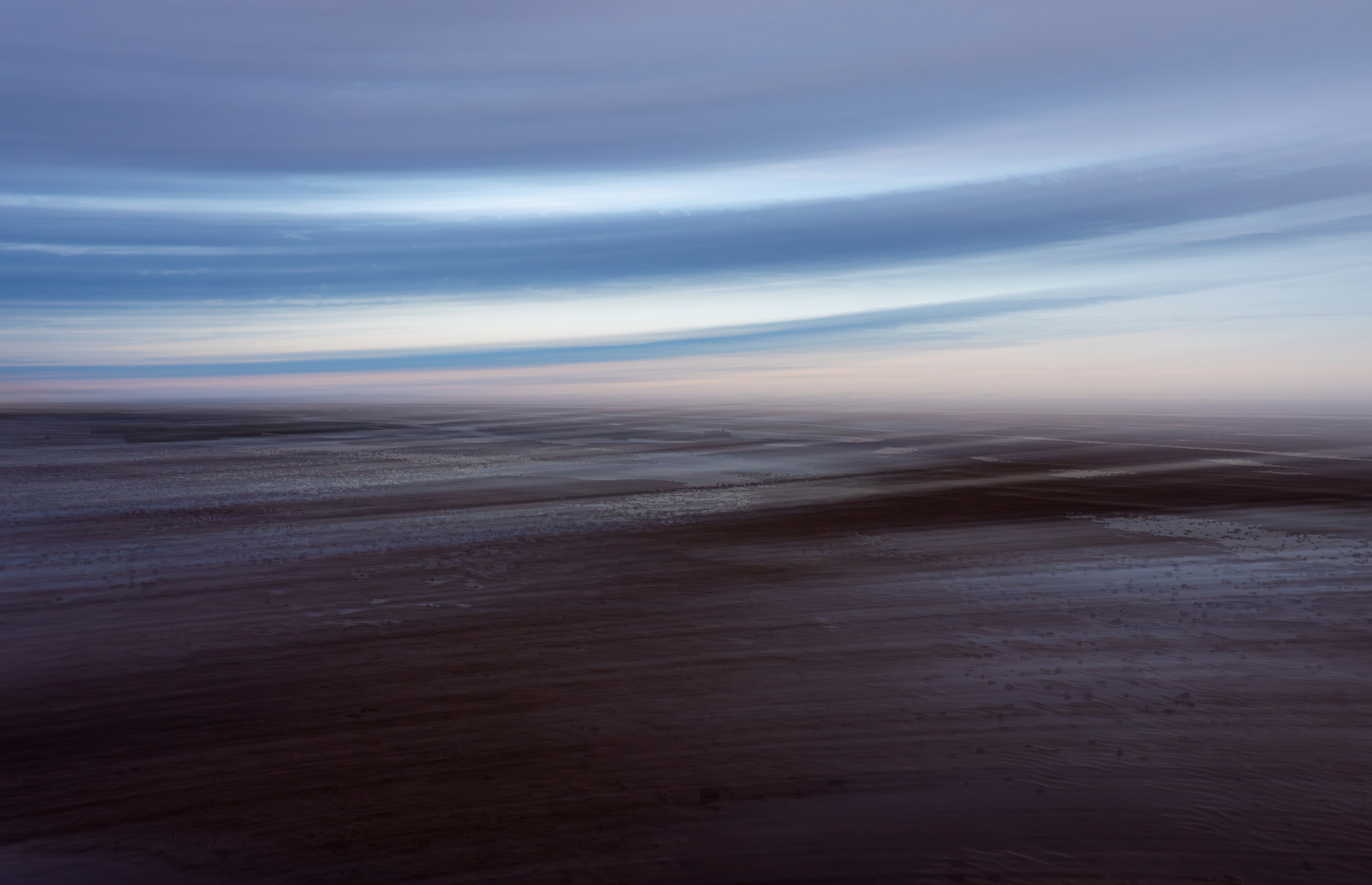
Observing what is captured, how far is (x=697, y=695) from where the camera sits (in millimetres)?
8867

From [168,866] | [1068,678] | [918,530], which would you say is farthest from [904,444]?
[168,866]

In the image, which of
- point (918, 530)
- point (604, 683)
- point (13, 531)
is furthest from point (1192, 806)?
point (13, 531)

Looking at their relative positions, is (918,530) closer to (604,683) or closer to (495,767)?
(604,683)

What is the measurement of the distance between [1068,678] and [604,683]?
194 inches

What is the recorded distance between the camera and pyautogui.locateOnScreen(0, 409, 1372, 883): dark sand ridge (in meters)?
6.11

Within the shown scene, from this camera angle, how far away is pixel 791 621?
453 inches

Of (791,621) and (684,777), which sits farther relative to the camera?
(791,621)

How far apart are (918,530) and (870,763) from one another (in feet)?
38.3

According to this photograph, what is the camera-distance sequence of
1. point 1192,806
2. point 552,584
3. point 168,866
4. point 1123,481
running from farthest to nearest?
point 1123,481 < point 552,584 < point 1192,806 < point 168,866

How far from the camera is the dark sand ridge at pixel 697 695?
20.1ft

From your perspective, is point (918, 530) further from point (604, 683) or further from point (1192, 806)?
point (1192, 806)

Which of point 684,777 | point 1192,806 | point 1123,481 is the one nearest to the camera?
point 1192,806

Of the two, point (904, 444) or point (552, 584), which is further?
point (904, 444)

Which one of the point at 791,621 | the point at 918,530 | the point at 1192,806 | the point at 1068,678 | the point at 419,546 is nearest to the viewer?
the point at 1192,806
